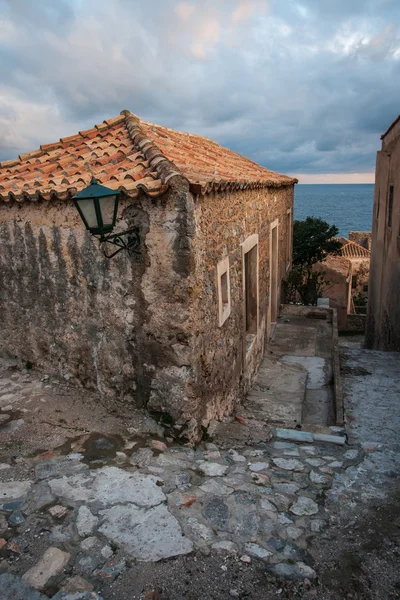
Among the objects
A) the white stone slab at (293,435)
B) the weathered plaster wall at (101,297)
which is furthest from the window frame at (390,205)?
the weathered plaster wall at (101,297)

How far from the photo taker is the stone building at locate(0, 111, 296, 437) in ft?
13.6

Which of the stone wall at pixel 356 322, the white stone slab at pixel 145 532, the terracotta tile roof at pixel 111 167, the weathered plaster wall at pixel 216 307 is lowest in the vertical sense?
the stone wall at pixel 356 322

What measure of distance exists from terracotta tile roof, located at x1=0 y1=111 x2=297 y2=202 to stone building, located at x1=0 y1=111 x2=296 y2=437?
0.08 ft

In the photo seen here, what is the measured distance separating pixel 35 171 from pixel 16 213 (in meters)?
A: 0.94

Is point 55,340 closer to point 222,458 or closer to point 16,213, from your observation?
point 16,213

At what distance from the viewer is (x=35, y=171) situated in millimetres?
5578

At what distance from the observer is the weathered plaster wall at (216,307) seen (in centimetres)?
438

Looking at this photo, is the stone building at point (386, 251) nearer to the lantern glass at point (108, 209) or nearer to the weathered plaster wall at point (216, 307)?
the weathered plaster wall at point (216, 307)

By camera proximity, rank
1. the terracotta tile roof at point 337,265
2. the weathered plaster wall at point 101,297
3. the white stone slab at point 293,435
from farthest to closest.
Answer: the terracotta tile roof at point 337,265, the white stone slab at point 293,435, the weathered plaster wall at point 101,297

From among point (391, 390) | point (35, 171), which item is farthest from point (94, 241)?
point (391, 390)

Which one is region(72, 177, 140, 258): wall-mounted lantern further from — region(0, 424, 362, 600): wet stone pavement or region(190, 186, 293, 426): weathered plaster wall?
region(0, 424, 362, 600): wet stone pavement

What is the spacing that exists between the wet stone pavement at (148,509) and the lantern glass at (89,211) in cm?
210

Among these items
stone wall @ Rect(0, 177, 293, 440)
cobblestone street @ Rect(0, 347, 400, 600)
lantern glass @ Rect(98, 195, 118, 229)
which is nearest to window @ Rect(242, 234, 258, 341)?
stone wall @ Rect(0, 177, 293, 440)

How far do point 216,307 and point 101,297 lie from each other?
129cm
